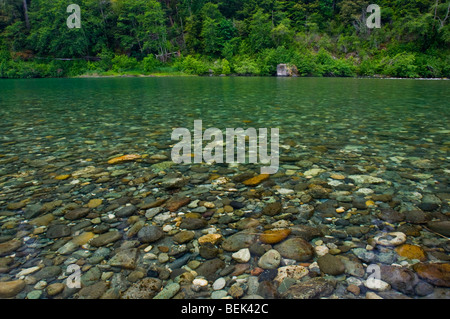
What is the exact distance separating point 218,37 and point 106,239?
203ft

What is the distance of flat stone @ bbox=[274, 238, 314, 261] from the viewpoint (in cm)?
255

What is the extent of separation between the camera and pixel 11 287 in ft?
7.17

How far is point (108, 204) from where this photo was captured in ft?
11.8

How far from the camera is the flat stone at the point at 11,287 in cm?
213

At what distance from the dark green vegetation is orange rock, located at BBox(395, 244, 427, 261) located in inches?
1843

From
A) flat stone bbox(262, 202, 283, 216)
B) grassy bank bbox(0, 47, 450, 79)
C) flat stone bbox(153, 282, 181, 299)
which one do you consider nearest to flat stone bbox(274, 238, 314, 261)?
flat stone bbox(262, 202, 283, 216)

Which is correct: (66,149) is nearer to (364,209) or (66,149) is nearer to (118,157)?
(118,157)

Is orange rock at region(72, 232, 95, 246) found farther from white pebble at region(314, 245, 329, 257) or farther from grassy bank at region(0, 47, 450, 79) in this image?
grassy bank at region(0, 47, 450, 79)

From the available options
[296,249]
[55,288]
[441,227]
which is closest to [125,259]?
[55,288]

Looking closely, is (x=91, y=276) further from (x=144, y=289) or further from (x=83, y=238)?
(x=83, y=238)

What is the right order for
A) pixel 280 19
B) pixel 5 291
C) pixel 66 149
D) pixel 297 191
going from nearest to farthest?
1. pixel 5 291
2. pixel 297 191
3. pixel 66 149
4. pixel 280 19

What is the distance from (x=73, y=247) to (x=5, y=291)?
638 millimetres

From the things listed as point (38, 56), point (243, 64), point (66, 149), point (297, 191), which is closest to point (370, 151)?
point (297, 191)

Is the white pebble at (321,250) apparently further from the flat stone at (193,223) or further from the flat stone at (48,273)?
the flat stone at (48,273)
